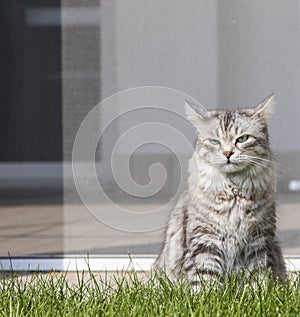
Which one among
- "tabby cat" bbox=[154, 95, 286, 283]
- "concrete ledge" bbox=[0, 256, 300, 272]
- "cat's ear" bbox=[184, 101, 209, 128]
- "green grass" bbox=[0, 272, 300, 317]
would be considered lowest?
"concrete ledge" bbox=[0, 256, 300, 272]

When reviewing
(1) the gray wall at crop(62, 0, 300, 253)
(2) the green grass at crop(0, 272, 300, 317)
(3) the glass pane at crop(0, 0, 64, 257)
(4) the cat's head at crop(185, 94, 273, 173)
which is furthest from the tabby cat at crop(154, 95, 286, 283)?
(3) the glass pane at crop(0, 0, 64, 257)

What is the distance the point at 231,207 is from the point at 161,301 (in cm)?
46

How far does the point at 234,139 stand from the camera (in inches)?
112

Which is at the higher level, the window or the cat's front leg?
the window

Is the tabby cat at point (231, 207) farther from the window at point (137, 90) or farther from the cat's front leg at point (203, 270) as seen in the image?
the window at point (137, 90)

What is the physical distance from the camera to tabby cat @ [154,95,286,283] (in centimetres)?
280

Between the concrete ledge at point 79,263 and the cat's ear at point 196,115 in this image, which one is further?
the concrete ledge at point 79,263

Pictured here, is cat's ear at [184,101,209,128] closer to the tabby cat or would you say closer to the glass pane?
the tabby cat

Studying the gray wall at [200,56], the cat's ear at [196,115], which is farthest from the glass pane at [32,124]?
the cat's ear at [196,115]

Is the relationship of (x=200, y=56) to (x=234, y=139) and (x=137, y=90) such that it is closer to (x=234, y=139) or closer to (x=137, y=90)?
(x=137, y=90)

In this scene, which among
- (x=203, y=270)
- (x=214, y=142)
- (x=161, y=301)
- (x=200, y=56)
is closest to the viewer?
(x=161, y=301)

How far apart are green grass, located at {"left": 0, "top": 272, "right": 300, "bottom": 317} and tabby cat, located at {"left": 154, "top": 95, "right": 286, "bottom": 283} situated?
0.45 feet

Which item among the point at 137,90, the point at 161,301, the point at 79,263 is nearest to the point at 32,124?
the point at 137,90

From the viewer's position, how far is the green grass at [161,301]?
236 cm
